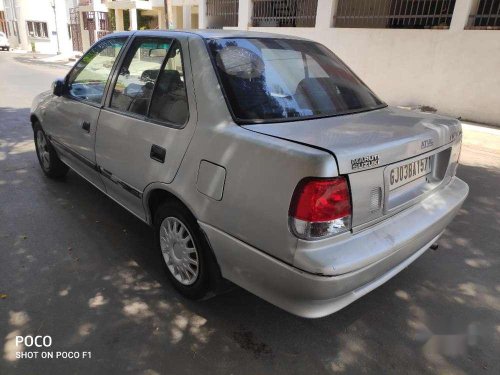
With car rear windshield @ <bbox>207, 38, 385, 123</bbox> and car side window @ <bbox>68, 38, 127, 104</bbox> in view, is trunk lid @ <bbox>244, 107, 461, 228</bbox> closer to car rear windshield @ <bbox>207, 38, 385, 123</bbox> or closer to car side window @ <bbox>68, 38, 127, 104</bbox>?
car rear windshield @ <bbox>207, 38, 385, 123</bbox>

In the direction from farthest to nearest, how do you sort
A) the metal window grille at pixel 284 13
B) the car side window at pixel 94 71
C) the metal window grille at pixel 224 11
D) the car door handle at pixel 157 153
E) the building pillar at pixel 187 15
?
the building pillar at pixel 187 15, the metal window grille at pixel 224 11, the metal window grille at pixel 284 13, the car side window at pixel 94 71, the car door handle at pixel 157 153

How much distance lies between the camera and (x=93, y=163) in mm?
3590

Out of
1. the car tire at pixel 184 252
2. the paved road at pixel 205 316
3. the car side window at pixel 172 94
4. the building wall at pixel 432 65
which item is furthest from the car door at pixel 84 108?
the building wall at pixel 432 65

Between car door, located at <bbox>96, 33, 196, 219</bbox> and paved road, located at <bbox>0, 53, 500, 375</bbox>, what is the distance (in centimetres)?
57

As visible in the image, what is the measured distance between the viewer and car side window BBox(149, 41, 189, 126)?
2.60 m

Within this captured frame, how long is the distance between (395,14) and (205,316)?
1090 cm

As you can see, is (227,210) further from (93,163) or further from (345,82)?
(93,163)

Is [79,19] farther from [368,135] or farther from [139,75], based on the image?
[368,135]

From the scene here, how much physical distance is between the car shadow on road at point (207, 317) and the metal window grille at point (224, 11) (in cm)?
1309

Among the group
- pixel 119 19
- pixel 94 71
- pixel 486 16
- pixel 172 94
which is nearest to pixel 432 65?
pixel 486 16

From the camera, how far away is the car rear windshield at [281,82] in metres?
2.40

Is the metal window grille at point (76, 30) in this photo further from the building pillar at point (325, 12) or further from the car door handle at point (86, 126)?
the car door handle at point (86, 126)

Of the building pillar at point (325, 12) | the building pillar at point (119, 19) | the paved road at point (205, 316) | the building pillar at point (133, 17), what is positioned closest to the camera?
the paved road at point (205, 316)

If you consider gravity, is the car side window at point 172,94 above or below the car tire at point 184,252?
above
